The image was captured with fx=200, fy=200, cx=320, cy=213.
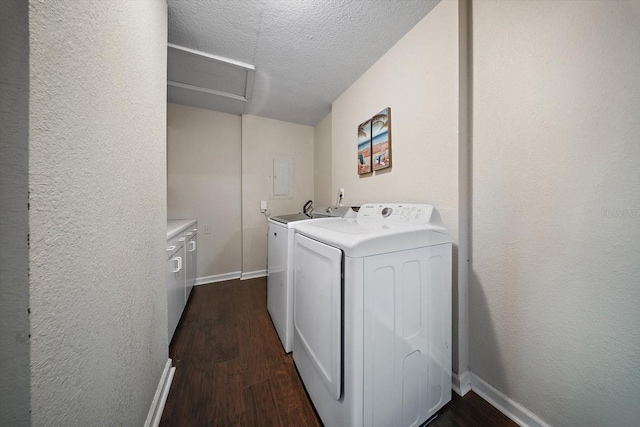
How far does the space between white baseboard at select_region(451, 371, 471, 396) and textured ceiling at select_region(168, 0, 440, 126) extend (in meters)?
2.23

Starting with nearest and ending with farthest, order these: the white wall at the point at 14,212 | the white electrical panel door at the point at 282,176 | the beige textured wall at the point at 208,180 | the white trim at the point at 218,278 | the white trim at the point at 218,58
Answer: the white wall at the point at 14,212, the white trim at the point at 218,58, the beige textured wall at the point at 208,180, the white trim at the point at 218,278, the white electrical panel door at the point at 282,176

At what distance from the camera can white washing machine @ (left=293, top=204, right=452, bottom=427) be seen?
0.77 meters

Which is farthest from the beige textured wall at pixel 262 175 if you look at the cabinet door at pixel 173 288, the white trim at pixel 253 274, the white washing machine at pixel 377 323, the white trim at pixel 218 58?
the white washing machine at pixel 377 323

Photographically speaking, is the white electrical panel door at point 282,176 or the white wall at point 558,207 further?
the white electrical panel door at point 282,176

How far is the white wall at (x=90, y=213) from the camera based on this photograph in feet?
1.20

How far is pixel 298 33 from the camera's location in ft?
4.77

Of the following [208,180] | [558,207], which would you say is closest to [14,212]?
[558,207]

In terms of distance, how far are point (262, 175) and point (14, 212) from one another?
266 cm

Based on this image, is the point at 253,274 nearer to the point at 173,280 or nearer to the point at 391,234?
the point at 173,280

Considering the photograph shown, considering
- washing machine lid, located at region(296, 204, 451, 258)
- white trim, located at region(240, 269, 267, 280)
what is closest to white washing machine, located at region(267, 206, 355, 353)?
washing machine lid, located at region(296, 204, 451, 258)

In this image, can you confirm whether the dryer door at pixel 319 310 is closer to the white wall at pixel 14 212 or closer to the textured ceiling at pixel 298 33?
the white wall at pixel 14 212

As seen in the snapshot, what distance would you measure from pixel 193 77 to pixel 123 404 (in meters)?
2.43

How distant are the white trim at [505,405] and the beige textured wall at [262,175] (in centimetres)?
251

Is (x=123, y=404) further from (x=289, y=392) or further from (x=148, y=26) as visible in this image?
(x=148, y=26)
